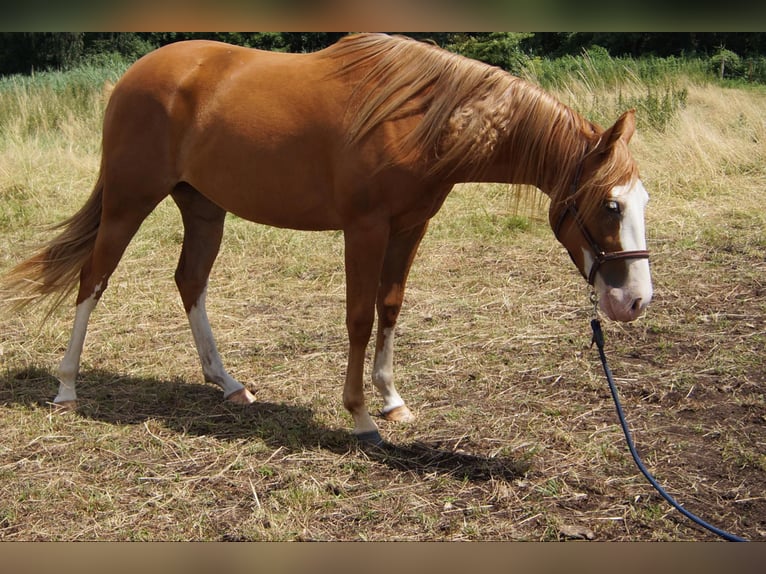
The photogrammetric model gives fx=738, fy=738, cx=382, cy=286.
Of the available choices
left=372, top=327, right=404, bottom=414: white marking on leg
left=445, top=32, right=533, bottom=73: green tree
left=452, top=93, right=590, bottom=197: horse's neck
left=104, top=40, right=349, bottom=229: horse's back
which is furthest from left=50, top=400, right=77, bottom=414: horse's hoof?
left=445, top=32, right=533, bottom=73: green tree

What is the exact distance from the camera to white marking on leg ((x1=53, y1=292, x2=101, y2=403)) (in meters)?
3.93

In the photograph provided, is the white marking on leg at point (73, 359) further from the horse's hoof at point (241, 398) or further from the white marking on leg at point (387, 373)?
the white marking on leg at point (387, 373)

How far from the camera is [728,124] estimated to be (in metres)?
9.77

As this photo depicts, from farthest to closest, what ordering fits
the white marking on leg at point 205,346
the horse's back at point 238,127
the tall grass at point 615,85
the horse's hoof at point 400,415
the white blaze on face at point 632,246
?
the tall grass at point 615,85, the white marking on leg at point 205,346, the horse's hoof at point 400,415, the horse's back at point 238,127, the white blaze on face at point 632,246

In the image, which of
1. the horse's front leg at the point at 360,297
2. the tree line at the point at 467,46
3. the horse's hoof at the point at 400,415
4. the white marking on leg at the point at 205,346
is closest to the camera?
the horse's front leg at the point at 360,297

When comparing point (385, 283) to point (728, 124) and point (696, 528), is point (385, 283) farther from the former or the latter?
point (728, 124)

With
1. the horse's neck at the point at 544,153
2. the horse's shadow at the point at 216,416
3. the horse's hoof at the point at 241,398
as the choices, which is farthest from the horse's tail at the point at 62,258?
the horse's neck at the point at 544,153

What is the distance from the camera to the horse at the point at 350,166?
9.89 ft

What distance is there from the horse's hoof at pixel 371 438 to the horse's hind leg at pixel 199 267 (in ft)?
2.90

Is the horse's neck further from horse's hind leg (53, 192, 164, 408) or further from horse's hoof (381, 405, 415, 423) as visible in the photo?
horse's hind leg (53, 192, 164, 408)

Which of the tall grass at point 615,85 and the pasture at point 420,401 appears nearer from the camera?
the pasture at point 420,401

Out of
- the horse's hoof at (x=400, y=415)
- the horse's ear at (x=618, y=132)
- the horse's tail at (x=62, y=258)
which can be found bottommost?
the horse's hoof at (x=400, y=415)

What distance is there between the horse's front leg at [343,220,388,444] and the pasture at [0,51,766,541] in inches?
6.8

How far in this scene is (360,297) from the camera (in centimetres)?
343
